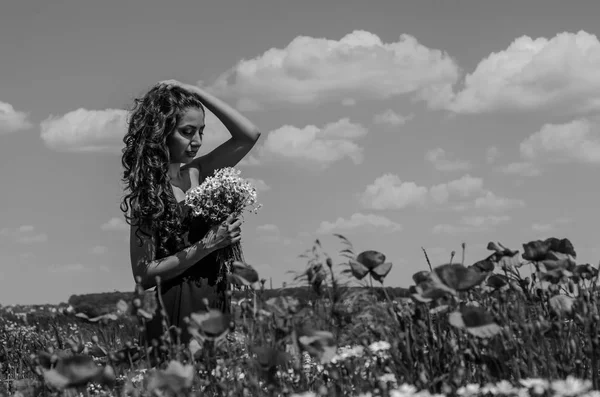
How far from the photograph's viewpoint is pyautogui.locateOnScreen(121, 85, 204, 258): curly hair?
540 cm

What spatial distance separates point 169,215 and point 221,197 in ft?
1.54

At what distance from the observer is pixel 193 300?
548 centimetres

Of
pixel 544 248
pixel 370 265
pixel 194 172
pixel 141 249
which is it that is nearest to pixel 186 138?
pixel 194 172

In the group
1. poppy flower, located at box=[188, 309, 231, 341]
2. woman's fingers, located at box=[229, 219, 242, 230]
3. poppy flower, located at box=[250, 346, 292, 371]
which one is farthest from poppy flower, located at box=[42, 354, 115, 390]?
woman's fingers, located at box=[229, 219, 242, 230]

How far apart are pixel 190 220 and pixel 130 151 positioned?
0.82 metres

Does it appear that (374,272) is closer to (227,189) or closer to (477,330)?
(477,330)

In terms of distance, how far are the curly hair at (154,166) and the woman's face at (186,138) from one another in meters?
0.04

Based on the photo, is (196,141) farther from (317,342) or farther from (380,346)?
(317,342)

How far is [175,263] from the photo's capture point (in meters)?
5.24

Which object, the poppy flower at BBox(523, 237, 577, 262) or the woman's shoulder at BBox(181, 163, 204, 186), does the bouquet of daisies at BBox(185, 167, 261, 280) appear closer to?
the woman's shoulder at BBox(181, 163, 204, 186)

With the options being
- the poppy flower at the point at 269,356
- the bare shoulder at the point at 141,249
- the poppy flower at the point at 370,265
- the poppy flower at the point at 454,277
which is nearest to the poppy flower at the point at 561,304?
the poppy flower at the point at 454,277

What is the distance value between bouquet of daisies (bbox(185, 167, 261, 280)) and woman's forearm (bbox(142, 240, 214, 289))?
0.23 meters

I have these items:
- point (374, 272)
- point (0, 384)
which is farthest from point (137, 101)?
point (374, 272)

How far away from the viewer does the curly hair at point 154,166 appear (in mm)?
5398
